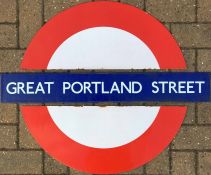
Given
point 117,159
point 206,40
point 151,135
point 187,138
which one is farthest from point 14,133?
point 206,40

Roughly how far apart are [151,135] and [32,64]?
0.64 meters

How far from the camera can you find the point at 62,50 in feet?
7.23

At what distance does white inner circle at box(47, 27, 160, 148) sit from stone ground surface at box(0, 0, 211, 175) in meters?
0.17

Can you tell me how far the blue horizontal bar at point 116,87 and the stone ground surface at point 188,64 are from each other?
67 mm

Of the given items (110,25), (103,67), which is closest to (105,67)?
(103,67)

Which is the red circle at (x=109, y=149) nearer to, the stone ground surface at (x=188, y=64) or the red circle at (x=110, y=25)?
the stone ground surface at (x=188, y=64)

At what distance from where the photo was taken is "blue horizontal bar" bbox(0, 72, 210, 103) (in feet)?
7.30

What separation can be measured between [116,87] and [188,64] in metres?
0.35

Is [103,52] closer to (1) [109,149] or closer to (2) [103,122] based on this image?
(2) [103,122]

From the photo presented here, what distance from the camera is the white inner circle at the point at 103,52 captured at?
2.21 m

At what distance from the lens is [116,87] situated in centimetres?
222

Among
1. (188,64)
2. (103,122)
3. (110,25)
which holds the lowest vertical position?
(103,122)

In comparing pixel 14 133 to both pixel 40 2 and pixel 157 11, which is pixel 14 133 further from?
pixel 157 11

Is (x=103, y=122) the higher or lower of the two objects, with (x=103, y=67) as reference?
lower
